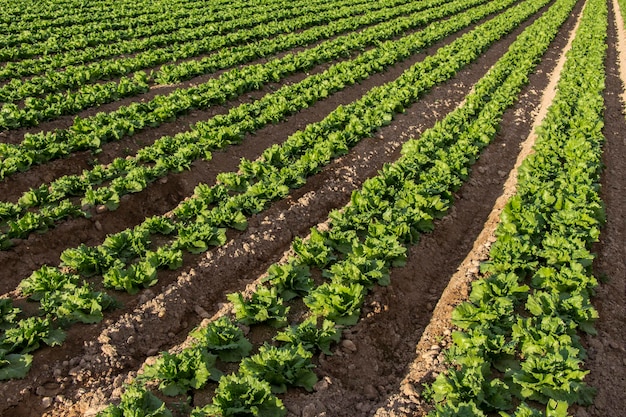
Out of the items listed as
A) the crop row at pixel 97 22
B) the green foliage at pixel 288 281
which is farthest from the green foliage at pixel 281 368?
the crop row at pixel 97 22

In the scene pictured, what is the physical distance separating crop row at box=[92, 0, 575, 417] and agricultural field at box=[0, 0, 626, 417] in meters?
0.04

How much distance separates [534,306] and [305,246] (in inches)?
147

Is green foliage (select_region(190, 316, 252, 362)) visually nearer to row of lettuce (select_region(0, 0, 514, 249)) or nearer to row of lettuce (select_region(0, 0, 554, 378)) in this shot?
row of lettuce (select_region(0, 0, 554, 378))

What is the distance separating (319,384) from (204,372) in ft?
4.84

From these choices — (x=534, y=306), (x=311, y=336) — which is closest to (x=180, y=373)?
(x=311, y=336)

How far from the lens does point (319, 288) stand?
7430mm

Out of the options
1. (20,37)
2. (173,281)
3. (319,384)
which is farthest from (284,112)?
(20,37)

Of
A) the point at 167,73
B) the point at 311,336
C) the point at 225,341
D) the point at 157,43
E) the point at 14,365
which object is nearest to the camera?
the point at 14,365

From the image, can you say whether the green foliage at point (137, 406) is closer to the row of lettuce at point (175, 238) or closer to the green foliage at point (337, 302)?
the row of lettuce at point (175, 238)

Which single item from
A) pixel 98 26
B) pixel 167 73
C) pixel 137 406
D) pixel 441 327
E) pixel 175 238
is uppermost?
pixel 98 26

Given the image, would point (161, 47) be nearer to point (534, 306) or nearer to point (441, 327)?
point (441, 327)

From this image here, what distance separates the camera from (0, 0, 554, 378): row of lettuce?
7.16 meters

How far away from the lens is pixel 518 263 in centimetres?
828

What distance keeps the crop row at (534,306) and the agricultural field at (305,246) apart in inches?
1.5
